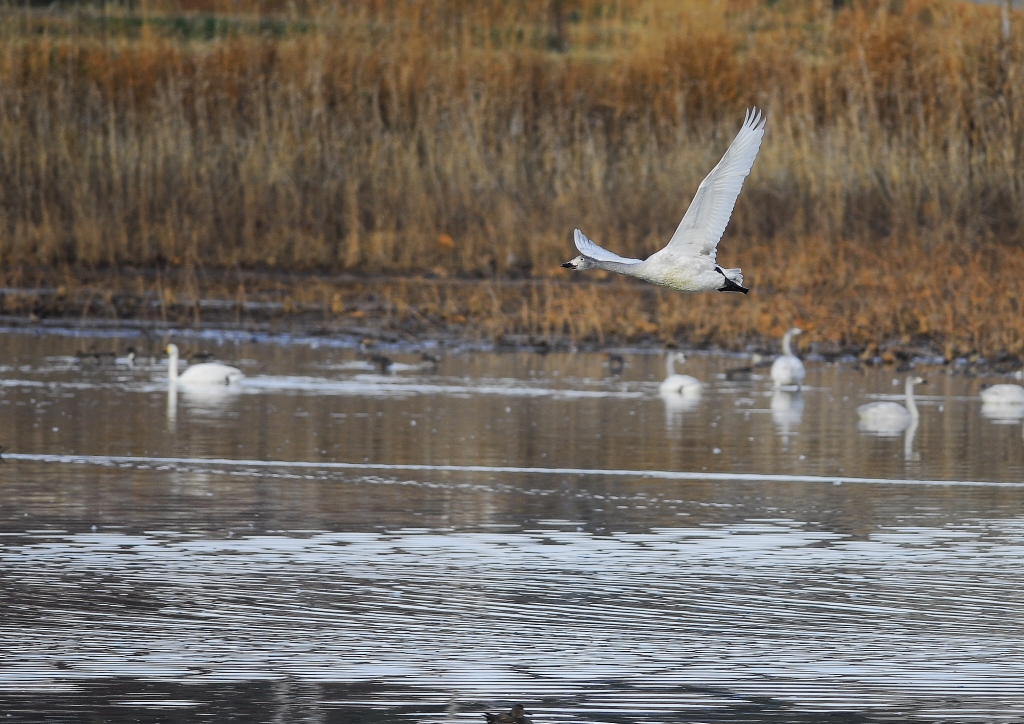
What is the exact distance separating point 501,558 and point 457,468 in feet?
8.48

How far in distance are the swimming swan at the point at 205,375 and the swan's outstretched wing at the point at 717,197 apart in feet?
18.7

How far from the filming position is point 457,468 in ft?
36.2

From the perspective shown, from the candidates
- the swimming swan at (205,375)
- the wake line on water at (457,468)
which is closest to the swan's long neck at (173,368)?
the swimming swan at (205,375)

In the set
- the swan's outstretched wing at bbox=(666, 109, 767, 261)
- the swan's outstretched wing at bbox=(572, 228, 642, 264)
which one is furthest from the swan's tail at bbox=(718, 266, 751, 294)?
the swan's outstretched wing at bbox=(572, 228, 642, 264)

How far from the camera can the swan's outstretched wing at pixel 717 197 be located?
9742 mm

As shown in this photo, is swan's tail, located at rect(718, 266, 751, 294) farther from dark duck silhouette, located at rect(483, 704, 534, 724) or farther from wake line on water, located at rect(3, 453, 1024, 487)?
dark duck silhouette, located at rect(483, 704, 534, 724)

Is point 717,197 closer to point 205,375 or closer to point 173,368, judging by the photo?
point 205,375

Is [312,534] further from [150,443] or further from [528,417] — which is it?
[528,417]

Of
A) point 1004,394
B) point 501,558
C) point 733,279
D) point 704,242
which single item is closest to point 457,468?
point 704,242

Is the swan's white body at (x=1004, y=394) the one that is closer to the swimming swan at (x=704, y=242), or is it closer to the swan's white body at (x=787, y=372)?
the swan's white body at (x=787, y=372)

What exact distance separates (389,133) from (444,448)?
11557 mm

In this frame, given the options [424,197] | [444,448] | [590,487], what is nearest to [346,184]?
[424,197]

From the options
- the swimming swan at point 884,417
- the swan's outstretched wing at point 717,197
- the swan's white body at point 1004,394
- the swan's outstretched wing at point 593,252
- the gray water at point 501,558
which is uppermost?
the swan's outstretched wing at point 717,197

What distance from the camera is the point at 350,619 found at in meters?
7.27
